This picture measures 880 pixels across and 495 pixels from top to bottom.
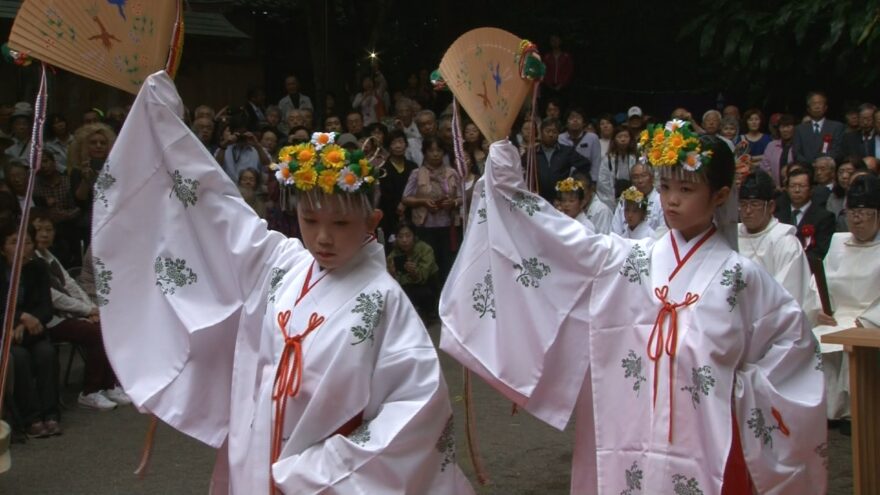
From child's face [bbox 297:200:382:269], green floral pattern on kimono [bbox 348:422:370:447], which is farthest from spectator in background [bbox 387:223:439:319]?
green floral pattern on kimono [bbox 348:422:370:447]

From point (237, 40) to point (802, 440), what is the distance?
1180cm

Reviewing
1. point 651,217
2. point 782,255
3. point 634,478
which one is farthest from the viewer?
point 651,217

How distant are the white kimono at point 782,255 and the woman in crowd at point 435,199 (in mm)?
4182

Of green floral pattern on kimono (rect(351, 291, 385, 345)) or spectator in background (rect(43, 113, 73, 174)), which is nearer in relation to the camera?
green floral pattern on kimono (rect(351, 291, 385, 345))

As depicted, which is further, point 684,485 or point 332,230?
point 684,485

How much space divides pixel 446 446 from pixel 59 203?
21.5ft

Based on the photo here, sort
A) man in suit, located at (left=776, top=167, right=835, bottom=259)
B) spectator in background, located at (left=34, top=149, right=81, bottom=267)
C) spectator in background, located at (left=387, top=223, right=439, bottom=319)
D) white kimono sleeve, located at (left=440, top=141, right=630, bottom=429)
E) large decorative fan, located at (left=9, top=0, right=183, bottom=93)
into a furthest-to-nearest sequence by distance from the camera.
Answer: spectator in background, located at (left=387, top=223, right=439, bottom=319), spectator in background, located at (left=34, top=149, right=81, bottom=267), man in suit, located at (left=776, top=167, right=835, bottom=259), white kimono sleeve, located at (left=440, top=141, right=630, bottom=429), large decorative fan, located at (left=9, top=0, right=183, bottom=93)

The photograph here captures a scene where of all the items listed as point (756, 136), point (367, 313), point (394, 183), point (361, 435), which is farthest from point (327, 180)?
Result: point (756, 136)

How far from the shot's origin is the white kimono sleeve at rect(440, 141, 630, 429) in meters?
4.52

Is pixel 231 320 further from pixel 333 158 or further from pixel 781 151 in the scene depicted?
pixel 781 151

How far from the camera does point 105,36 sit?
4.12m

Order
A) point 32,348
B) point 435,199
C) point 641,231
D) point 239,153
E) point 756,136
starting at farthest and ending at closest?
point 756,136, point 435,199, point 239,153, point 641,231, point 32,348

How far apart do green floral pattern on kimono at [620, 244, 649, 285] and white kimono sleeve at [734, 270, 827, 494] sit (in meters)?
0.41

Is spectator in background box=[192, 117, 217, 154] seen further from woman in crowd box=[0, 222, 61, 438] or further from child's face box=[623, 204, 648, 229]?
child's face box=[623, 204, 648, 229]
